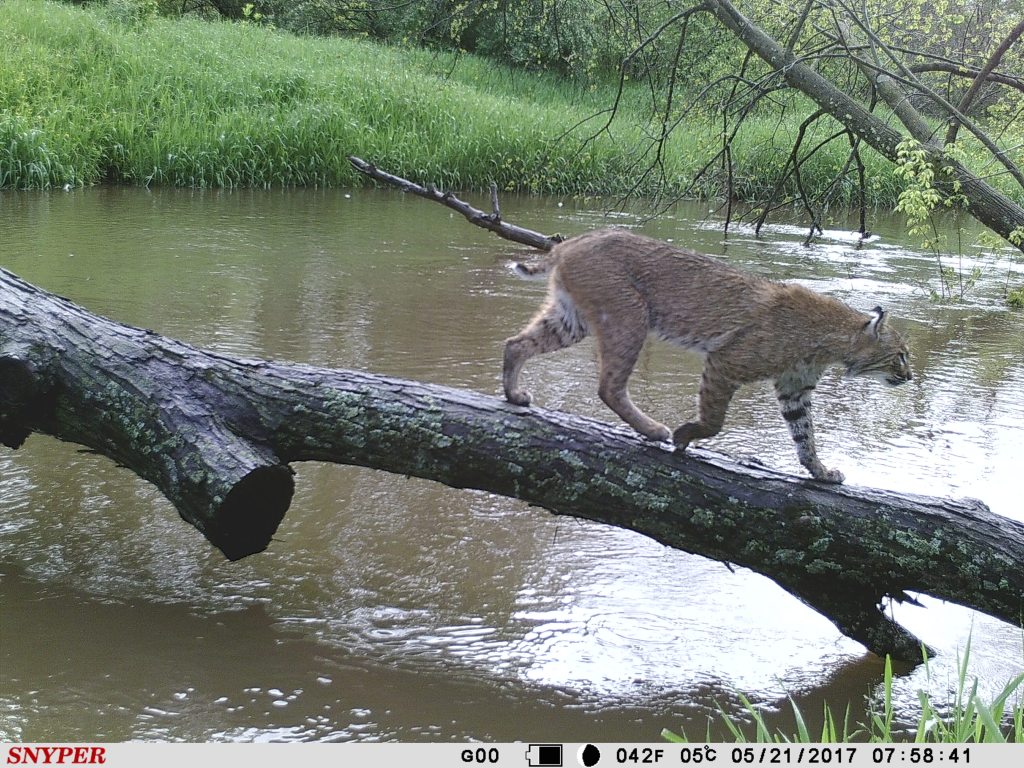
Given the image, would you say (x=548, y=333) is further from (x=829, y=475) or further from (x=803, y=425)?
(x=829, y=475)

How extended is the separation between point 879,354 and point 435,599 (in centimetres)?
248

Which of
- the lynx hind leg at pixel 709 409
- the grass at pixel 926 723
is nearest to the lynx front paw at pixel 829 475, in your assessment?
the lynx hind leg at pixel 709 409

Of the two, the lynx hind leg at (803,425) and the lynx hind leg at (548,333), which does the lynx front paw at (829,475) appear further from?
the lynx hind leg at (548,333)

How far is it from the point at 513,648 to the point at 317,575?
103 centimetres

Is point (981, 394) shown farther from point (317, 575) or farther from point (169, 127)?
point (169, 127)

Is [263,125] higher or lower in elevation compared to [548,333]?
higher

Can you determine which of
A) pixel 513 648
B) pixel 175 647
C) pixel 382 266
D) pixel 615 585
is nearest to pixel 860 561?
pixel 615 585

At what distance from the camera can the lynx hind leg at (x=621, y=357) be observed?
15.4ft

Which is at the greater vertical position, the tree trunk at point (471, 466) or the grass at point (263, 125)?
the grass at point (263, 125)
